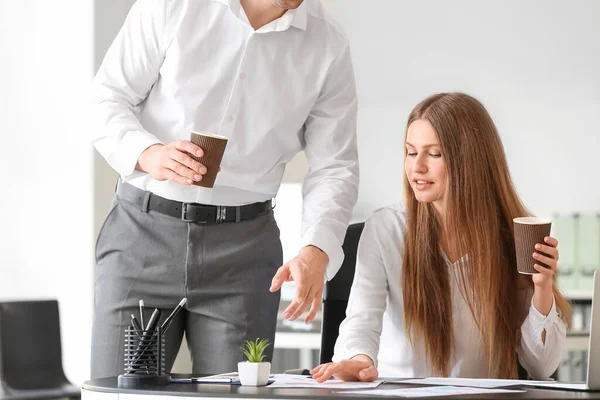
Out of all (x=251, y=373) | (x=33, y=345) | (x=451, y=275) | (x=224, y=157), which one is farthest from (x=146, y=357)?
(x=33, y=345)

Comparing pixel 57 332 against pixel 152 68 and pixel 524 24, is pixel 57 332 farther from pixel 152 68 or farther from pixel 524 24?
pixel 524 24

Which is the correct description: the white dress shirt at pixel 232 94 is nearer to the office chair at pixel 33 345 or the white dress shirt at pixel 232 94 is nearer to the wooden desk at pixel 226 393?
the wooden desk at pixel 226 393

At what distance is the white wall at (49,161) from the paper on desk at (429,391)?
Answer: 2288 mm

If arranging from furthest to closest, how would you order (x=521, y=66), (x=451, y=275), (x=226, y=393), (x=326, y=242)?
1. (x=521, y=66)
2. (x=451, y=275)
3. (x=326, y=242)
4. (x=226, y=393)

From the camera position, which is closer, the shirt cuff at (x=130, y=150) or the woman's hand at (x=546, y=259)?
the woman's hand at (x=546, y=259)

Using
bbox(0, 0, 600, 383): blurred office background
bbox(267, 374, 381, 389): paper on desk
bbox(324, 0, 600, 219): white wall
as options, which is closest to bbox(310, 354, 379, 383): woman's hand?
bbox(267, 374, 381, 389): paper on desk

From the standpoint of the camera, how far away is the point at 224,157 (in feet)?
6.89

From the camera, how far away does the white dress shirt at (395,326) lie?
6.66 feet

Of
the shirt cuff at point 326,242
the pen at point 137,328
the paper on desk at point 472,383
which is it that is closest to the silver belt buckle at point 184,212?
the shirt cuff at point 326,242

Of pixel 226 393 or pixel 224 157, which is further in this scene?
pixel 224 157

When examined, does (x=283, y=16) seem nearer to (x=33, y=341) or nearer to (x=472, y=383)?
(x=472, y=383)

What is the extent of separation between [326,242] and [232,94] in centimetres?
45

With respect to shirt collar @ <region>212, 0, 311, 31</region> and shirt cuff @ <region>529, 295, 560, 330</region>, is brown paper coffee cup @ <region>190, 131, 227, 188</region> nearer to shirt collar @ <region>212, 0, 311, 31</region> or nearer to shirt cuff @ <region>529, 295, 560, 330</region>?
shirt collar @ <region>212, 0, 311, 31</region>

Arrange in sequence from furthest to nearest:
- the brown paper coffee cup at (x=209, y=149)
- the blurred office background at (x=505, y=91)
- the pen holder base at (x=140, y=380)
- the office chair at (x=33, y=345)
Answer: the blurred office background at (x=505, y=91) → the office chair at (x=33, y=345) → the brown paper coffee cup at (x=209, y=149) → the pen holder base at (x=140, y=380)
